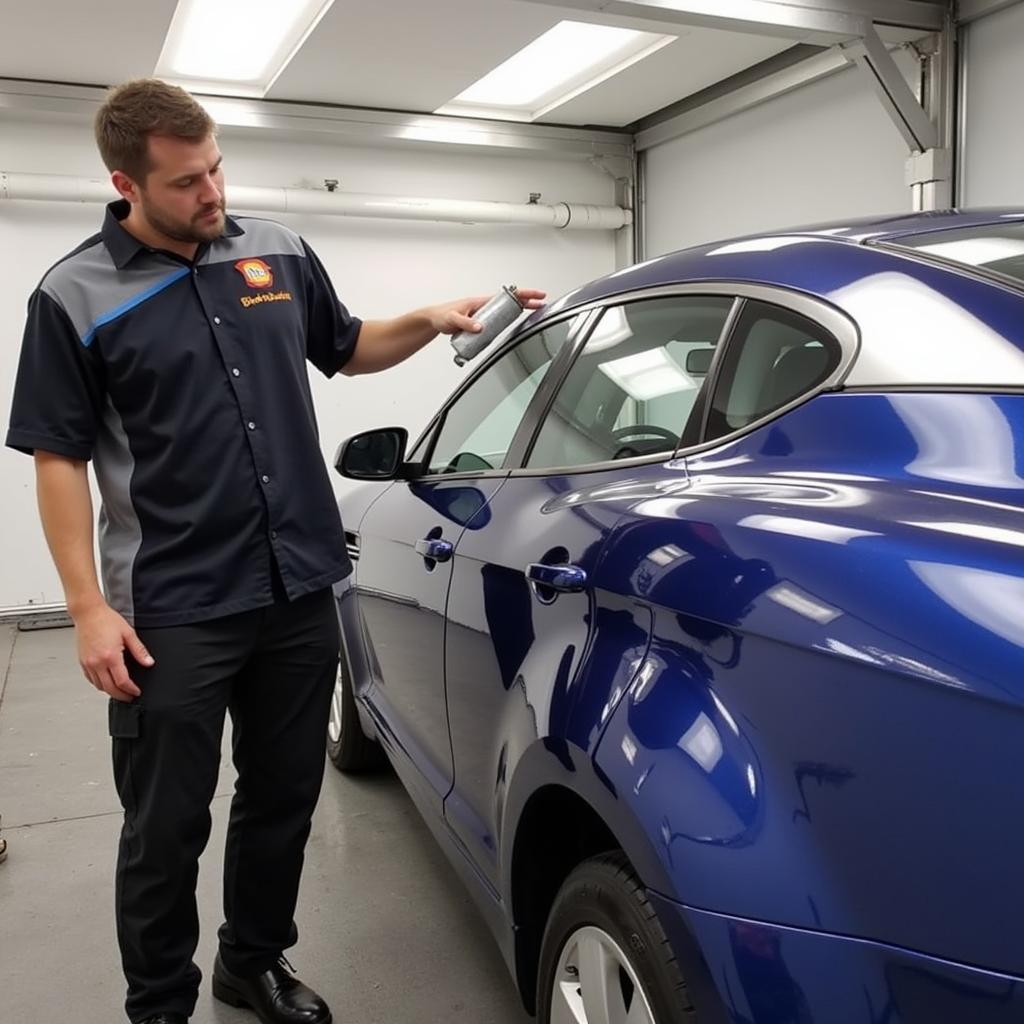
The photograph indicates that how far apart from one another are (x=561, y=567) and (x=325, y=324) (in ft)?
3.22

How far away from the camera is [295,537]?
77.6 inches

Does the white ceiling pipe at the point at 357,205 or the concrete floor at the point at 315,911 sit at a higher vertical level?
the white ceiling pipe at the point at 357,205

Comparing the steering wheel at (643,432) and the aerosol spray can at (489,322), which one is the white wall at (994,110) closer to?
the aerosol spray can at (489,322)

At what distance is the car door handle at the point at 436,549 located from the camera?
6.81 feet

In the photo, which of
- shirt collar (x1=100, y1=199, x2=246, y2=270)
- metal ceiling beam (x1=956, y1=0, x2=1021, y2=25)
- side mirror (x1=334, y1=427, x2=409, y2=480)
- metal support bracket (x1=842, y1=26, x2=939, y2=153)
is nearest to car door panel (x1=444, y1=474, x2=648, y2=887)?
side mirror (x1=334, y1=427, x2=409, y2=480)

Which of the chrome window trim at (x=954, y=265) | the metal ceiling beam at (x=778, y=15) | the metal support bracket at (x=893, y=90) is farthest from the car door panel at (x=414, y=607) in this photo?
the metal support bracket at (x=893, y=90)

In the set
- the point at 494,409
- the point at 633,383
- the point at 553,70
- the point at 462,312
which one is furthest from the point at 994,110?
the point at 633,383

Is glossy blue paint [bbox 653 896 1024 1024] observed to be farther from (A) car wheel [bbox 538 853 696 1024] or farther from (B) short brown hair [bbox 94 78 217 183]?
(B) short brown hair [bbox 94 78 217 183]

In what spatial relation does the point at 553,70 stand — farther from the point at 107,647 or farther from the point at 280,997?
the point at 280,997

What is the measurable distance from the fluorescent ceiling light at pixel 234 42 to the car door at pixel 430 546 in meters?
3.20

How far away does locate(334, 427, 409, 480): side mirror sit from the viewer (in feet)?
8.51

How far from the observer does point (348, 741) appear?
3.48 meters

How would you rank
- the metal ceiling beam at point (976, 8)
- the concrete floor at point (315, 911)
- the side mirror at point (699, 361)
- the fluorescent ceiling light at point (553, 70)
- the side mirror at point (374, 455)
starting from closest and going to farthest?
the side mirror at point (699, 361), the concrete floor at point (315, 911), the side mirror at point (374, 455), the metal ceiling beam at point (976, 8), the fluorescent ceiling light at point (553, 70)

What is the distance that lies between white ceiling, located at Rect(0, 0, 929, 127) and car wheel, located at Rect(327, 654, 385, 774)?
3213 millimetres
